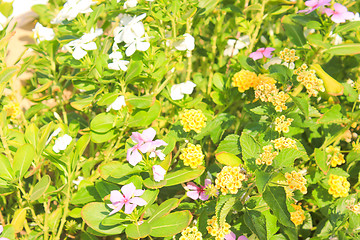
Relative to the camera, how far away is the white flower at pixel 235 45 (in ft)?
6.19

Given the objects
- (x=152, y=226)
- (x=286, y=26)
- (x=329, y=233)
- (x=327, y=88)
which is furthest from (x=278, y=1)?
(x=152, y=226)

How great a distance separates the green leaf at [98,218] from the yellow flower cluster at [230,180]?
0.41 m

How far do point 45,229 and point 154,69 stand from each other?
819 millimetres

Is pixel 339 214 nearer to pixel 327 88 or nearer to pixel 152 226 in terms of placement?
pixel 327 88

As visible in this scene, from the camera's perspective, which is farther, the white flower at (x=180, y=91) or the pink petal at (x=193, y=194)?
the white flower at (x=180, y=91)

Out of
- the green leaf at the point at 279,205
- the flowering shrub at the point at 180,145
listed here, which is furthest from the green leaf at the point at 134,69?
the green leaf at the point at 279,205

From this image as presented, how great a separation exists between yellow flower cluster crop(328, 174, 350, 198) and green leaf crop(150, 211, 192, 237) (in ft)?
2.08

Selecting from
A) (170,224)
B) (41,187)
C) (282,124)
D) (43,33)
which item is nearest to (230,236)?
(170,224)

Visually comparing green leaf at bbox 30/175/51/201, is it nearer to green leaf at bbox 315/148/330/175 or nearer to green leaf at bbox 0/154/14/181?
green leaf at bbox 0/154/14/181

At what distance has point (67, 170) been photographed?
147 cm

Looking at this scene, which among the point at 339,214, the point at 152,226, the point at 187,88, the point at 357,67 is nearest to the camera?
the point at 152,226

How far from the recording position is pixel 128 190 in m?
1.22

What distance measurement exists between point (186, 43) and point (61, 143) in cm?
66

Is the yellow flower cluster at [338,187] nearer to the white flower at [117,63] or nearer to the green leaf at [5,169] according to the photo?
the white flower at [117,63]
